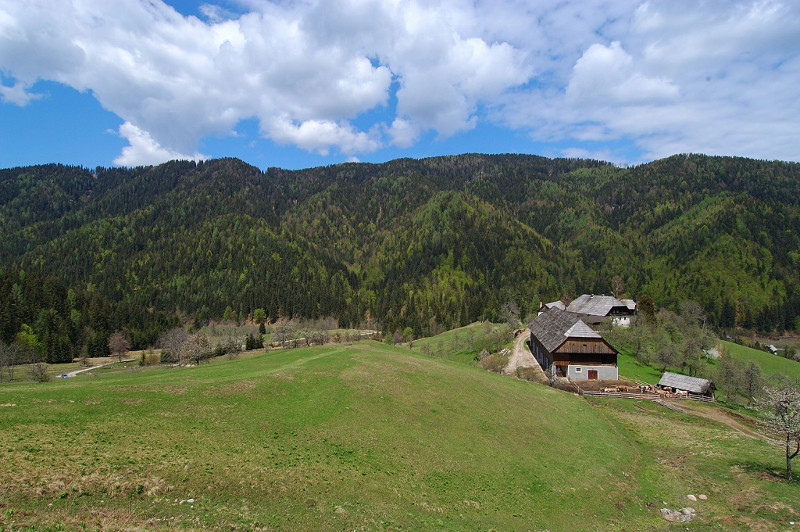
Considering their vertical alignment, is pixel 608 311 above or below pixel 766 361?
above

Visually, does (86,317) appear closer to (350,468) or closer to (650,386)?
(350,468)

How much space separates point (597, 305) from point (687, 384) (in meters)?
57.9

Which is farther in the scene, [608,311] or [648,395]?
[608,311]

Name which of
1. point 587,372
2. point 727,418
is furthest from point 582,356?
point 727,418

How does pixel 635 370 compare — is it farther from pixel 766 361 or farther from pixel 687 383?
pixel 766 361

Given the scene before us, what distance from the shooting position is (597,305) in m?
112

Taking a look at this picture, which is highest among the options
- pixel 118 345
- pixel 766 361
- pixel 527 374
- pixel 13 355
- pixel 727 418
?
pixel 13 355

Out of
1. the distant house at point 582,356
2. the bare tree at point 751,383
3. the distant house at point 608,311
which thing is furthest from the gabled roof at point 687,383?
the distant house at point 608,311

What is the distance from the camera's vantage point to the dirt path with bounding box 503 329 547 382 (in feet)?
218

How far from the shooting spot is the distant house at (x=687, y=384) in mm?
55156

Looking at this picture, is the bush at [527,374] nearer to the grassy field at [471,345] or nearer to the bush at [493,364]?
the bush at [493,364]

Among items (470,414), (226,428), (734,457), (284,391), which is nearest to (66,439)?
(226,428)

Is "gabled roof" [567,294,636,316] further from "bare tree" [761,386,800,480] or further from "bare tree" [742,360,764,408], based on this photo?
"bare tree" [761,386,800,480]

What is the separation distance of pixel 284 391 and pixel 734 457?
117 ft
